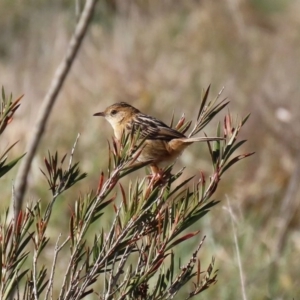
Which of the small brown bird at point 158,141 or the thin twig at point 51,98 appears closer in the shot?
the small brown bird at point 158,141

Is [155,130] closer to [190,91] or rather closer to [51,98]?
[51,98]

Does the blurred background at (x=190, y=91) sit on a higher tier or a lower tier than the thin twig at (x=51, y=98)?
higher

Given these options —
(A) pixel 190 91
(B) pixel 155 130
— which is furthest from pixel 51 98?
(A) pixel 190 91

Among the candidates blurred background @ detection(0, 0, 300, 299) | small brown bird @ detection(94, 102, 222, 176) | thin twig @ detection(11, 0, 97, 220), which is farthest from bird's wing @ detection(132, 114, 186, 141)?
blurred background @ detection(0, 0, 300, 299)

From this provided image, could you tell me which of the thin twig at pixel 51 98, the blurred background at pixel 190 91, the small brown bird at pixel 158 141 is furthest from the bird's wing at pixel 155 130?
the blurred background at pixel 190 91

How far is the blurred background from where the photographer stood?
479 cm

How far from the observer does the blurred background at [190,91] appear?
4793 mm

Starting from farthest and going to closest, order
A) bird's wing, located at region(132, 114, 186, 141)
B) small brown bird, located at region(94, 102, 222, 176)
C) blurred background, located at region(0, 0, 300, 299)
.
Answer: blurred background, located at region(0, 0, 300, 299) → bird's wing, located at region(132, 114, 186, 141) → small brown bird, located at region(94, 102, 222, 176)

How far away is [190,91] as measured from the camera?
8203 millimetres

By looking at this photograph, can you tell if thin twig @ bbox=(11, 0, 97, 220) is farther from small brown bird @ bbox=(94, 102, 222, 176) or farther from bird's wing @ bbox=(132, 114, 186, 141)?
bird's wing @ bbox=(132, 114, 186, 141)

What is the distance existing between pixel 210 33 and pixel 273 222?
449cm

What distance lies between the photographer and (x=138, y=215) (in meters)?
1.37

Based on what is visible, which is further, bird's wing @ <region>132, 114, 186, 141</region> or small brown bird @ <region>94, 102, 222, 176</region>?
bird's wing @ <region>132, 114, 186, 141</region>

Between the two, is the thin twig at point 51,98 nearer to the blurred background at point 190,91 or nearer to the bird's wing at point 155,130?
the bird's wing at point 155,130
